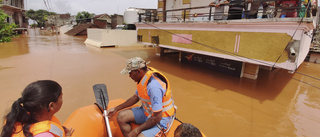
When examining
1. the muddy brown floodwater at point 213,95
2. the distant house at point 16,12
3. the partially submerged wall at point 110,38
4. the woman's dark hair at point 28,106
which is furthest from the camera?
the distant house at point 16,12

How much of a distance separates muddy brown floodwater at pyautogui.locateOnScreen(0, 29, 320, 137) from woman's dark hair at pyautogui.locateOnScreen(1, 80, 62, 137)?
6.64 feet

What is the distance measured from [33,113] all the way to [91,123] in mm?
1060

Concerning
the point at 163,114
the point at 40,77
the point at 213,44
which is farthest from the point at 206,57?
the point at 40,77

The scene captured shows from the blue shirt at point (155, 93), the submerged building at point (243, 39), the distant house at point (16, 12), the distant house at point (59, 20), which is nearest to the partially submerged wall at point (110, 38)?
the submerged building at point (243, 39)

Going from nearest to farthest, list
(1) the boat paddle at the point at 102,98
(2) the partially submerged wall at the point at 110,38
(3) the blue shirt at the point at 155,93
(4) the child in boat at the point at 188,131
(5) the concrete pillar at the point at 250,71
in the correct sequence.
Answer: (4) the child in boat at the point at 188,131
(3) the blue shirt at the point at 155,93
(1) the boat paddle at the point at 102,98
(5) the concrete pillar at the point at 250,71
(2) the partially submerged wall at the point at 110,38

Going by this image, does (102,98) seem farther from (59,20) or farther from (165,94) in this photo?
(59,20)

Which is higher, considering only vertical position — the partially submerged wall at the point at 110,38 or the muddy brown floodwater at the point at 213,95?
the partially submerged wall at the point at 110,38

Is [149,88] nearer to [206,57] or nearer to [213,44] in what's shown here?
[213,44]

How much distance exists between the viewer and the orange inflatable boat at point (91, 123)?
2.20 meters

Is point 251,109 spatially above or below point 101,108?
below

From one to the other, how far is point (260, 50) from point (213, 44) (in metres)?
1.57

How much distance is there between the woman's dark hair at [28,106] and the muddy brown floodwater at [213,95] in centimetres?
202

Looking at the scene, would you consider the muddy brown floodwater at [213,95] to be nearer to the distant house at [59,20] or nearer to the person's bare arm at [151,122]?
the person's bare arm at [151,122]

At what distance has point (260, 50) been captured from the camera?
4.93 m
